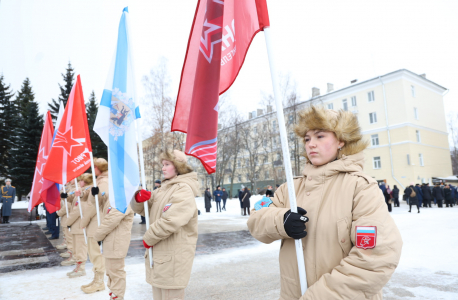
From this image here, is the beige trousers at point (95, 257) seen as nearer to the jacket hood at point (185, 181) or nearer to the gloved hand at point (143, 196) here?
the gloved hand at point (143, 196)

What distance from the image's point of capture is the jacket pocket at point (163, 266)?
328 centimetres

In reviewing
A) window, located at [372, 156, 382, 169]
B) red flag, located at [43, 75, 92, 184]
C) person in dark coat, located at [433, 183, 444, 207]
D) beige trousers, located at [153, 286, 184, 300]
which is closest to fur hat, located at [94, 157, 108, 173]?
red flag, located at [43, 75, 92, 184]

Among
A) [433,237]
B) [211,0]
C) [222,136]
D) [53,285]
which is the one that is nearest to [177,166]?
[211,0]

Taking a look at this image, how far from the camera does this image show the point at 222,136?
3444 cm

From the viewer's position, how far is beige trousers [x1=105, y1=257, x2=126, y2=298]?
4332 millimetres

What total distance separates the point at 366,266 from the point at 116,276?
3761 millimetres

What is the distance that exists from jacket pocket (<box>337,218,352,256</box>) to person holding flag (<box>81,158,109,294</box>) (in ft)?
14.4

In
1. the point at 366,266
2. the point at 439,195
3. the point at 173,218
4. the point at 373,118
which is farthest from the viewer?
the point at 373,118

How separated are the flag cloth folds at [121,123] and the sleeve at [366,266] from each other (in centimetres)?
280

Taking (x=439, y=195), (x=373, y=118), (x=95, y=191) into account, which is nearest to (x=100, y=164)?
(x=95, y=191)

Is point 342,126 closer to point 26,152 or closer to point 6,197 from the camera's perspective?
point 6,197

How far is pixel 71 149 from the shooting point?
6.19 meters

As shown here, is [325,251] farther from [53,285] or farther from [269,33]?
[53,285]

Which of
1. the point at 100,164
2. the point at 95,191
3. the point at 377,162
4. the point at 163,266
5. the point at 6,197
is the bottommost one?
the point at 163,266
